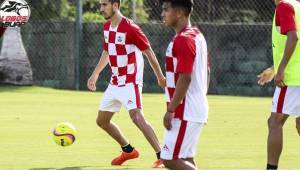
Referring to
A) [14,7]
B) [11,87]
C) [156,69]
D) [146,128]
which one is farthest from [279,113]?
[14,7]

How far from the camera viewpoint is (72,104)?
17.8 metres

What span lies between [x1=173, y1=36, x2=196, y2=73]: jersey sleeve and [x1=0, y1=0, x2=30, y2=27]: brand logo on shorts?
14916 mm

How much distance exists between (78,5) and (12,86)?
2.63 m

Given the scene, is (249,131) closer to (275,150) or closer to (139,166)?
(139,166)

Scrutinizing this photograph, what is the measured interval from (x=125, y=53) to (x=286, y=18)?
7.70 ft

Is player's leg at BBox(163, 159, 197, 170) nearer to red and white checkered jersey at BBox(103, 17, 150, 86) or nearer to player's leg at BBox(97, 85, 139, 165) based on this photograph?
player's leg at BBox(97, 85, 139, 165)

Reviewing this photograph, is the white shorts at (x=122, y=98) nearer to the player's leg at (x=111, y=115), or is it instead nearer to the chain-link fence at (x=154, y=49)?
the player's leg at (x=111, y=115)

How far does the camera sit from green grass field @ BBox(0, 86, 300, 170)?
397 inches

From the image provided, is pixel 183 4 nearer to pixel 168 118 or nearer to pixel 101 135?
pixel 168 118

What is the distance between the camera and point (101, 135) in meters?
12.7

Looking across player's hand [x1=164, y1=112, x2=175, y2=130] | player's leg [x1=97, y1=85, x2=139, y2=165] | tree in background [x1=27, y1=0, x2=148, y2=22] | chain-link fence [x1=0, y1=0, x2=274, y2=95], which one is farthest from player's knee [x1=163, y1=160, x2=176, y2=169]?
tree in background [x1=27, y1=0, x2=148, y2=22]

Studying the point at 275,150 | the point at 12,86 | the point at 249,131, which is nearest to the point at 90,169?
the point at 275,150

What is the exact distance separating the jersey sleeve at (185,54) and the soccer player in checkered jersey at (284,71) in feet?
5.79

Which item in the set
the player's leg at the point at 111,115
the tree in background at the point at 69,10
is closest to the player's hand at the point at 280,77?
the player's leg at the point at 111,115
